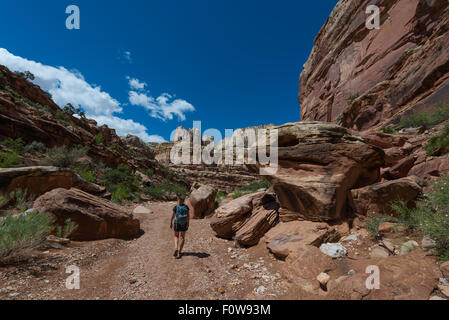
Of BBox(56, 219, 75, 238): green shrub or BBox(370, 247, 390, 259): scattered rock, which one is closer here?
BBox(370, 247, 390, 259): scattered rock

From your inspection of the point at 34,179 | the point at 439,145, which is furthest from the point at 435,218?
the point at 34,179

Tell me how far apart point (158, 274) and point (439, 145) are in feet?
29.5

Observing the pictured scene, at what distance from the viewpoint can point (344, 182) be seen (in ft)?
16.0

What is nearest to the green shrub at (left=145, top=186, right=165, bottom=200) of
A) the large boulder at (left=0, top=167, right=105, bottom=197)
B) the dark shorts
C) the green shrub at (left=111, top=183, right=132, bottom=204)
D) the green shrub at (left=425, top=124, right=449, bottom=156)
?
the green shrub at (left=111, top=183, right=132, bottom=204)

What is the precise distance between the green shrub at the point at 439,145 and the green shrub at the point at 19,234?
1085cm

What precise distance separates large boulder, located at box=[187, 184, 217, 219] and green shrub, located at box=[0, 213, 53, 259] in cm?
621

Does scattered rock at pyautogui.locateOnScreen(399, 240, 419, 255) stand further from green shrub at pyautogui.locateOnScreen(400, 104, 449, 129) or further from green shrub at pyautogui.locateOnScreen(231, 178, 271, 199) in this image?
green shrub at pyautogui.locateOnScreen(400, 104, 449, 129)

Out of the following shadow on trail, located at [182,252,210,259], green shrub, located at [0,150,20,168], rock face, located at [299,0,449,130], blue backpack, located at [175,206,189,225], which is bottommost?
shadow on trail, located at [182,252,210,259]

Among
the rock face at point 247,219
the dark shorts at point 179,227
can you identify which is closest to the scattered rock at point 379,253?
the rock face at point 247,219

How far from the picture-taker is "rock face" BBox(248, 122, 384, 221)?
4.79 metres

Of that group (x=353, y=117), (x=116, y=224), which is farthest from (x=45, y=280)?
(x=353, y=117)

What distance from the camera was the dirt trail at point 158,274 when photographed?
2.79m

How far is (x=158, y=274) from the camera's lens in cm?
352

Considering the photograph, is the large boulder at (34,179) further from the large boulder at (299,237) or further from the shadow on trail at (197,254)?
the large boulder at (299,237)
